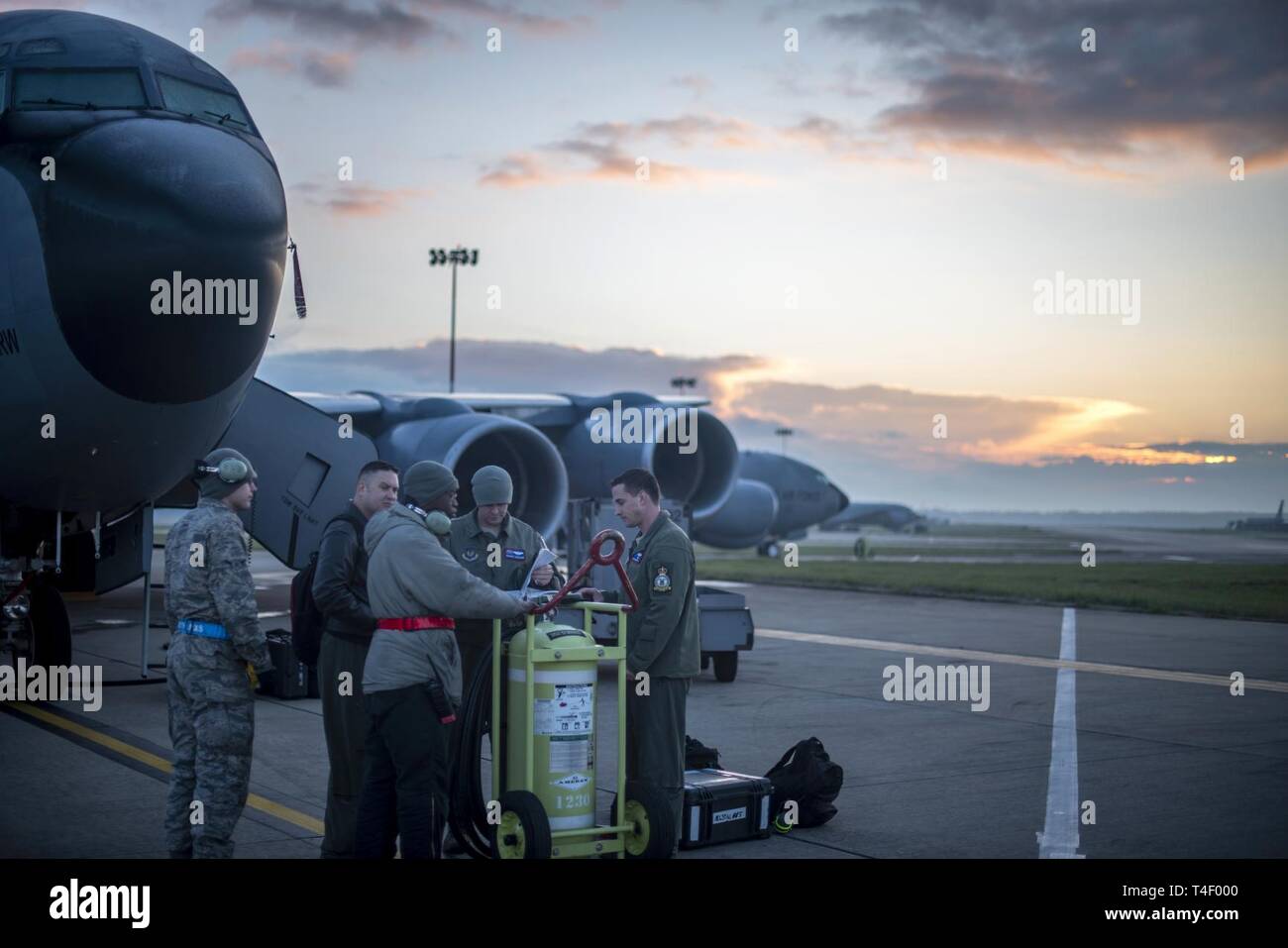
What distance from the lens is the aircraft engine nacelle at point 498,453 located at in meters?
16.8

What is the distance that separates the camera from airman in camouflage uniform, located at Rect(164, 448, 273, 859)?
20.2ft

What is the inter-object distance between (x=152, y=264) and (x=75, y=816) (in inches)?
153

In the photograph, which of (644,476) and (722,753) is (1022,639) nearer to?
(722,753)

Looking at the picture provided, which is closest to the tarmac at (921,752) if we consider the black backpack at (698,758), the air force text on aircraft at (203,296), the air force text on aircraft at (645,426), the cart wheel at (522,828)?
the black backpack at (698,758)

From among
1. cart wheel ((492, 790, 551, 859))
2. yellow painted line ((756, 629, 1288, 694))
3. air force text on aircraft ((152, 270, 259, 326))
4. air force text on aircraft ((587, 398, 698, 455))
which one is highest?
air force text on aircraft ((152, 270, 259, 326))

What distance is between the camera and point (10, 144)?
9.70 m

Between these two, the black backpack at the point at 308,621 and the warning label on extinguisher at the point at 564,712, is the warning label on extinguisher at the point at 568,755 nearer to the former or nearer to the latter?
the warning label on extinguisher at the point at 564,712

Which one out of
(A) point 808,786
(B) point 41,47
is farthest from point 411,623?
(B) point 41,47

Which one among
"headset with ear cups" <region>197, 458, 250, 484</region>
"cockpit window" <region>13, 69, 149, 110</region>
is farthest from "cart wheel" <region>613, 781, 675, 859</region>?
"cockpit window" <region>13, 69, 149, 110</region>

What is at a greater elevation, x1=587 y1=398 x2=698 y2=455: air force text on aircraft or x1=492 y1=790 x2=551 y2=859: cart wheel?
x1=587 y1=398 x2=698 y2=455: air force text on aircraft

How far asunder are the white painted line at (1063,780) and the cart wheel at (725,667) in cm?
322

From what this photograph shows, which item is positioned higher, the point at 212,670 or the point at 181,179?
the point at 181,179

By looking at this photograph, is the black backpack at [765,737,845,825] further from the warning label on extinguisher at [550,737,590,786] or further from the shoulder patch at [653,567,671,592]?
the warning label on extinguisher at [550,737,590,786]
